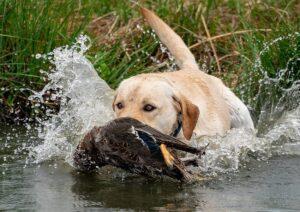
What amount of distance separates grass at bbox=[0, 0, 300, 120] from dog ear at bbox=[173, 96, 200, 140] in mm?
2308

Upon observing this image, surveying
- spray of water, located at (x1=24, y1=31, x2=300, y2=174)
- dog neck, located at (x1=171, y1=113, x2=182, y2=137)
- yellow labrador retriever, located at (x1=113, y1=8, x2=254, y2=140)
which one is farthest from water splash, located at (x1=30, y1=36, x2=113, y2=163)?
dog neck, located at (x1=171, y1=113, x2=182, y2=137)

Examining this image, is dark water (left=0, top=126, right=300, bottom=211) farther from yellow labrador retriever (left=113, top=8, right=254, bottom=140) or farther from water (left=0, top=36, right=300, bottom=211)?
yellow labrador retriever (left=113, top=8, right=254, bottom=140)

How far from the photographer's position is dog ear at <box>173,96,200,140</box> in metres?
6.82

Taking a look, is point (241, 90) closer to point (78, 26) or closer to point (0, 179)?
point (78, 26)

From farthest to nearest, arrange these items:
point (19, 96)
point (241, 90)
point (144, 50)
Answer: point (144, 50) < point (241, 90) < point (19, 96)

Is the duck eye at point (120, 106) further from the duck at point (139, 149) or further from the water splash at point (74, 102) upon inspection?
the water splash at point (74, 102)

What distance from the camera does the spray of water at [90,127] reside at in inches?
288

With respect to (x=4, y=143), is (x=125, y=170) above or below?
above

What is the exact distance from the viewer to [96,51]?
9.88 metres

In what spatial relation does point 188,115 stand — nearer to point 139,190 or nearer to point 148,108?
point 148,108

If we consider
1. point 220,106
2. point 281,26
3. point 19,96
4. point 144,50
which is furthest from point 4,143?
point 281,26

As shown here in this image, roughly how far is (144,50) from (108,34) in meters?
0.60

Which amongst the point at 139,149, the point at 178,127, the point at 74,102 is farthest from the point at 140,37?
the point at 139,149

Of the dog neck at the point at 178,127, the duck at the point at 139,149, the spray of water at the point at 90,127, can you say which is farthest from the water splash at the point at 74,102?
the duck at the point at 139,149
